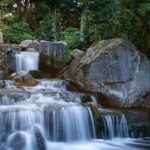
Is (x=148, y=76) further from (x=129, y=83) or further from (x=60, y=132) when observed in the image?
(x=60, y=132)

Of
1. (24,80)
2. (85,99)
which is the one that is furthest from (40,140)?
(24,80)

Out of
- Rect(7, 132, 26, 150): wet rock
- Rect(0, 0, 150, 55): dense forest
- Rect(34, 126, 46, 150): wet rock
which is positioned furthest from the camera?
Rect(0, 0, 150, 55): dense forest

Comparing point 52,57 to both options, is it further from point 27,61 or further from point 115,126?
point 115,126

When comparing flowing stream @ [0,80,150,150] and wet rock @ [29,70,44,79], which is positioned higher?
wet rock @ [29,70,44,79]

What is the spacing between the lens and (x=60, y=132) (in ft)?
39.0

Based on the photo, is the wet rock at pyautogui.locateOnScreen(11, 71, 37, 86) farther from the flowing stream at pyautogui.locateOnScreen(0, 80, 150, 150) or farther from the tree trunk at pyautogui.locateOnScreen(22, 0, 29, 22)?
the tree trunk at pyautogui.locateOnScreen(22, 0, 29, 22)

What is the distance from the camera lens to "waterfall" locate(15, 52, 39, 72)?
58.0 feet

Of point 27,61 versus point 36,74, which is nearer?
point 36,74

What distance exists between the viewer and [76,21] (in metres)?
28.0

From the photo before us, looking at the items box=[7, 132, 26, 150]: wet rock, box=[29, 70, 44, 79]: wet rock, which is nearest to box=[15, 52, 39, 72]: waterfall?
box=[29, 70, 44, 79]: wet rock

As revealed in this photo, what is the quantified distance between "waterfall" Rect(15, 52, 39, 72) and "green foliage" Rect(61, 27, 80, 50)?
13.4 feet

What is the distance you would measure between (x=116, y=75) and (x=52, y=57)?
4.25 meters

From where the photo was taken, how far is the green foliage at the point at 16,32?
23172mm

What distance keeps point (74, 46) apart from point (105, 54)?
22.9 ft
